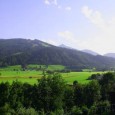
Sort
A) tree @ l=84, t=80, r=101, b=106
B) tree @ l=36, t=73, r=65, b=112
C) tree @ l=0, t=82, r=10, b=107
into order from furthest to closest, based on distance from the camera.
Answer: tree @ l=84, t=80, r=101, b=106 < tree @ l=36, t=73, r=65, b=112 < tree @ l=0, t=82, r=10, b=107

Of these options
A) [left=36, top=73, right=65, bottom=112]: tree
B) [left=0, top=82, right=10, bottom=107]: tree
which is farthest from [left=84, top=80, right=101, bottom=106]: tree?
[left=0, top=82, right=10, bottom=107]: tree

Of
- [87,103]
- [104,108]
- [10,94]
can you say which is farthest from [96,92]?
[10,94]

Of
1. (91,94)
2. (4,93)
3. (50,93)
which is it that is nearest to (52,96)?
(50,93)

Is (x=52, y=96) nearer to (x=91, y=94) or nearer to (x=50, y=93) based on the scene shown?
(x=50, y=93)

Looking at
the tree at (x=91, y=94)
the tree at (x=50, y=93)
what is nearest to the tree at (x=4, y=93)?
the tree at (x=50, y=93)

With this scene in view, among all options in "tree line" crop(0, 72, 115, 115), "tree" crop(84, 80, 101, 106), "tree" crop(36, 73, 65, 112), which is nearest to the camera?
"tree line" crop(0, 72, 115, 115)

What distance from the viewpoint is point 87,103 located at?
9512 centimetres

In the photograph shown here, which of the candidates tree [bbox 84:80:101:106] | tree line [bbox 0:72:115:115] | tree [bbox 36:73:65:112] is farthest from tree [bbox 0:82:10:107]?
tree [bbox 84:80:101:106]

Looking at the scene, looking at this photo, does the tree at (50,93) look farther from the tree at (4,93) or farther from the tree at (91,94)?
the tree at (4,93)

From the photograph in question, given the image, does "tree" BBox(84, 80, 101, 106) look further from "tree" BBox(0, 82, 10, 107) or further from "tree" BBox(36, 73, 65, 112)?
"tree" BBox(0, 82, 10, 107)

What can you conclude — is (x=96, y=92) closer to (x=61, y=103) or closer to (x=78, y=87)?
(x=78, y=87)

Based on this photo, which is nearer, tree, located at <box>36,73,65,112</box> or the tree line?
the tree line

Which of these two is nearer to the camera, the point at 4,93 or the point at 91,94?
the point at 4,93

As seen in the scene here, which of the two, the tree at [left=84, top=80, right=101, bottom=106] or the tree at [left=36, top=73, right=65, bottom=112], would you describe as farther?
the tree at [left=84, top=80, right=101, bottom=106]
